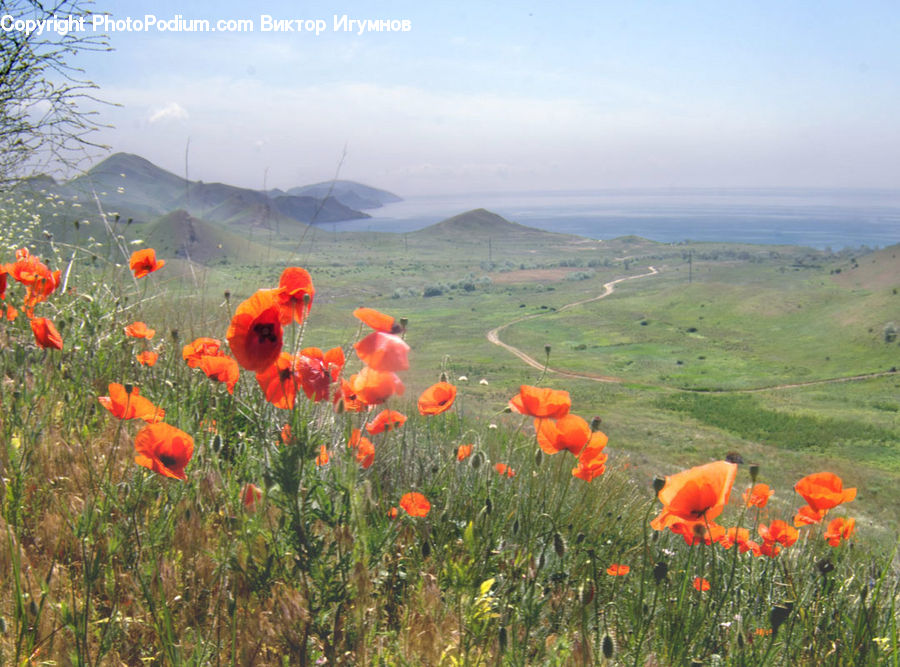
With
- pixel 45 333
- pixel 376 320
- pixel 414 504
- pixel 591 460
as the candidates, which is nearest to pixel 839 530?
pixel 591 460

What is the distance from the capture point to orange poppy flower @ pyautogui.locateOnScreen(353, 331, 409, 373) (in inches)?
50.1

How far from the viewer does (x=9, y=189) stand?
4.42m

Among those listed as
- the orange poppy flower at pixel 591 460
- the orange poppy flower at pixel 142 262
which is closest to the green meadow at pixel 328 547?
the orange poppy flower at pixel 591 460

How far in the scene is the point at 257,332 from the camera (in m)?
1.36

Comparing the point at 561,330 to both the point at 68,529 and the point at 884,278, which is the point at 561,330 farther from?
the point at 68,529

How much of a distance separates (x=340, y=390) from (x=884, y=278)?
10502cm

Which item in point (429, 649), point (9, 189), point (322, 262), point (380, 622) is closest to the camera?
point (429, 649)

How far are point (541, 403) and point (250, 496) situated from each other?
2.64ft

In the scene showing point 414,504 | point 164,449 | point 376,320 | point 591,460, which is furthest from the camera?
point 591,460

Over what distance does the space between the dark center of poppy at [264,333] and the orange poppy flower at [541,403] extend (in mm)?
632

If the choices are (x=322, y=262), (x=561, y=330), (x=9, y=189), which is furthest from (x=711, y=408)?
(x=322, y=262)

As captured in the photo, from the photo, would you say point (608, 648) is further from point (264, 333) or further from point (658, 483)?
point (264, 333)

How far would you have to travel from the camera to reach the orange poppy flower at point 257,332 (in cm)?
132

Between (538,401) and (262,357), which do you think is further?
(538,401)
